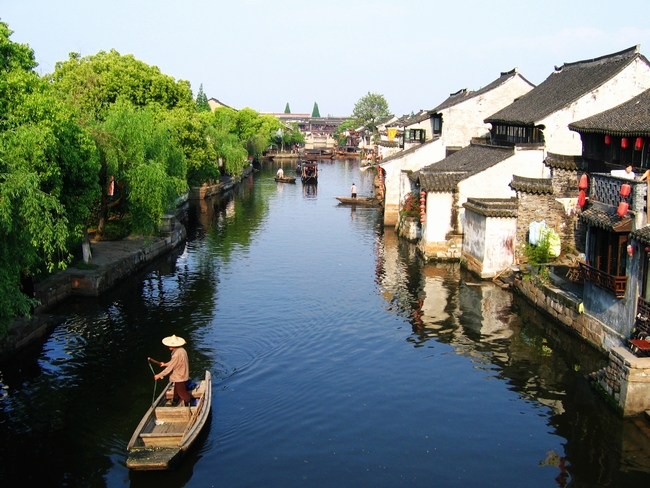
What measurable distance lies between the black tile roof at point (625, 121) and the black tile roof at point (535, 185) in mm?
3659

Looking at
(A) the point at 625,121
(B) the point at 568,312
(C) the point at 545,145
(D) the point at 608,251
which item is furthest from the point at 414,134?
(D) the point at 608,251

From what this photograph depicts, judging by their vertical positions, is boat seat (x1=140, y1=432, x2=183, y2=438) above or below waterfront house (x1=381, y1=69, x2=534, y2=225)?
below

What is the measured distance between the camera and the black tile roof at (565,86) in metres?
29.1

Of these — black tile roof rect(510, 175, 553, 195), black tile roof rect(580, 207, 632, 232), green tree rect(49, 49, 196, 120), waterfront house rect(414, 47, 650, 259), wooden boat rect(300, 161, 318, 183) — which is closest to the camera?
black tile roof rect(580, 207, 632, 232)

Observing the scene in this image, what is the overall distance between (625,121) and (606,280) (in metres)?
5.66

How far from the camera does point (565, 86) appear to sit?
3275 centimetres

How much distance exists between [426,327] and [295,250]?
14.2m

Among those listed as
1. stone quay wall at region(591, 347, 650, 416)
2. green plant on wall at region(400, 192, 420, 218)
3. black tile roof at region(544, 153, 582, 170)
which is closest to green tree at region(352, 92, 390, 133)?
green plant on wall at region(400, 192, 420, 218)

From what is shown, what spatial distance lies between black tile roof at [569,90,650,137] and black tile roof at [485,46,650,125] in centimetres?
616

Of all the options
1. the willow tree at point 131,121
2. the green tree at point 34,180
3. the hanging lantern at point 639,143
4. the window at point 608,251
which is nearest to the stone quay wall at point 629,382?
the window at point 608,251

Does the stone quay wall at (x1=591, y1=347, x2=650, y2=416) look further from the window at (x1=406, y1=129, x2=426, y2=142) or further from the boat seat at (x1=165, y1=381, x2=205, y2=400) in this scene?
the window at (x1=406, y1=129, x2=426, y2=142)

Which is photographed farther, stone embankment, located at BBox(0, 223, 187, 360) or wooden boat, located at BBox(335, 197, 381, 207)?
wooden boat, located at BBox(335, 197, 381, 207)

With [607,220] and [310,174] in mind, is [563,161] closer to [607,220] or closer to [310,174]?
[607,220]

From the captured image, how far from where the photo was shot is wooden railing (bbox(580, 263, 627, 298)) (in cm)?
1822
